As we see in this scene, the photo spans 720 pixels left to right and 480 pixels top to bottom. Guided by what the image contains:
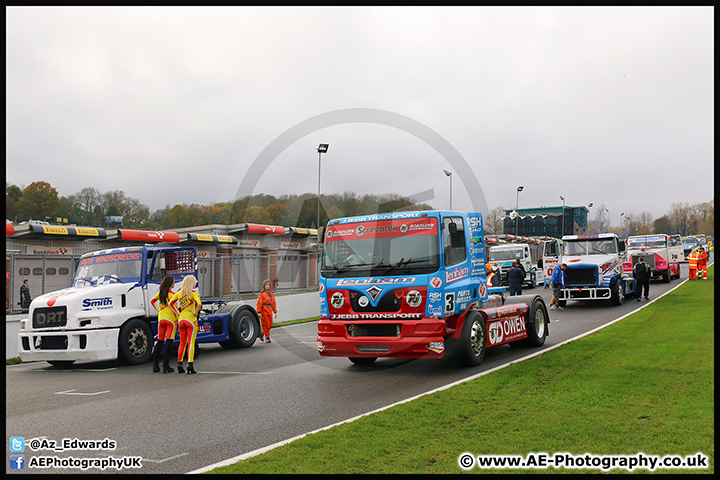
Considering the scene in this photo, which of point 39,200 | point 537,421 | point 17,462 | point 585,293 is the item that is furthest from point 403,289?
point 39,200

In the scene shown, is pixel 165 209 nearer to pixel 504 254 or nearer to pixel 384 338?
pixel 504 254

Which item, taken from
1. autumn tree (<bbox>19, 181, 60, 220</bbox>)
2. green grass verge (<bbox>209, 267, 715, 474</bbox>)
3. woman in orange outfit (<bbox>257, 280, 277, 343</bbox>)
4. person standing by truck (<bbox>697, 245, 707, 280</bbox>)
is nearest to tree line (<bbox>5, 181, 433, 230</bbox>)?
autumn tree (<bbox>19, 181, 60, 220</bbox>)

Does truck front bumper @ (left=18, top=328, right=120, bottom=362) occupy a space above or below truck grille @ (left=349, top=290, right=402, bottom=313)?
below

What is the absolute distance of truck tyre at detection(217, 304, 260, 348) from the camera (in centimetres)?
1423

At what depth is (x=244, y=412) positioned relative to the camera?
7336 millimetres

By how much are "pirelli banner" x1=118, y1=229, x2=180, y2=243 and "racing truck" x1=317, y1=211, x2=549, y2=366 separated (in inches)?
567

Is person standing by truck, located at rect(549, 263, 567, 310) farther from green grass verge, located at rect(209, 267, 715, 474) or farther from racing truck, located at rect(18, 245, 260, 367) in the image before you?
racing truck, located at rect(18, 245, 260, 367)

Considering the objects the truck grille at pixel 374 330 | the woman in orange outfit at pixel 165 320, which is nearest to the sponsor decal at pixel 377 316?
the truck grille at pixel 374 330

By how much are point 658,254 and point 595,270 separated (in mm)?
15698

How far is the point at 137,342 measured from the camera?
12.3 m

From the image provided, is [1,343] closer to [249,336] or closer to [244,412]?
[249,336]

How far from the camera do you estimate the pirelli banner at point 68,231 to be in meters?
19.7
